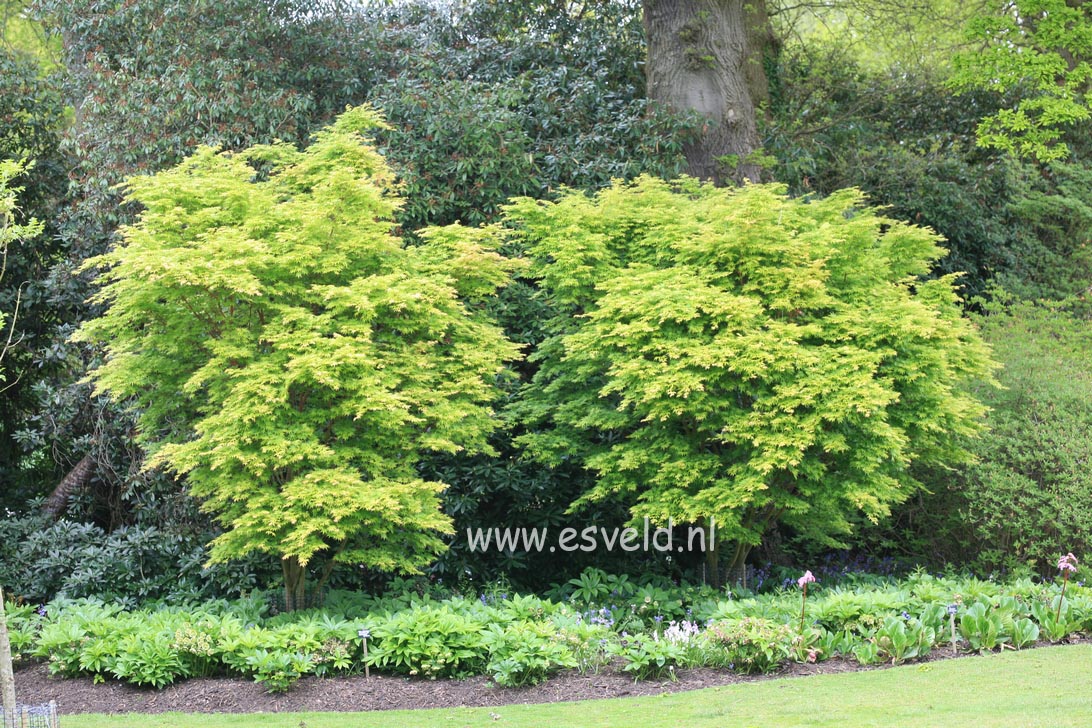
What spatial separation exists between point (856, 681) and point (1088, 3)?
1215 cm

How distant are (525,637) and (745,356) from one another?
2778 millimetres

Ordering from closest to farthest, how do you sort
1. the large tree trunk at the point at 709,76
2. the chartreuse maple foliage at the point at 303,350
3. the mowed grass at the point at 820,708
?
1. the mowed grass at the point at 820,708
2. the chartreuse maple foliage at the point at 303,350
3. the large tree trunk at the point at 709,76

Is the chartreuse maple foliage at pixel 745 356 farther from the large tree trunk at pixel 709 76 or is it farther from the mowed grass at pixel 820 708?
the large tree trunk at pixel 709 76

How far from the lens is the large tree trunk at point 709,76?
13.0m

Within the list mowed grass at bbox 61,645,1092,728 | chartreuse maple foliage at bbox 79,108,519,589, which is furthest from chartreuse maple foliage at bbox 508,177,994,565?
mowed grass at bbox 61,645,1092,728

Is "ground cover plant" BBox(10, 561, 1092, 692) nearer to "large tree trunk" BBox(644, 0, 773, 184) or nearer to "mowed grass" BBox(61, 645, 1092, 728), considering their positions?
"mowed grass" BBox(61, 645, 1092, 728)

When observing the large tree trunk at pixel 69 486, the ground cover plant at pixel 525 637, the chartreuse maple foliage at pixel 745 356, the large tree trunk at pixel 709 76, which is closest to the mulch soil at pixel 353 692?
the ground cover plant at pixel 525 637

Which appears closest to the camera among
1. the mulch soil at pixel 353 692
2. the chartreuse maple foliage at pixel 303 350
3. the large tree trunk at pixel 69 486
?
the mulch soil at pixel 353 692

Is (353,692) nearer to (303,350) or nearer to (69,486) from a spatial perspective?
(303,350)

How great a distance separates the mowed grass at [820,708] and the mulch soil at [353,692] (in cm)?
21

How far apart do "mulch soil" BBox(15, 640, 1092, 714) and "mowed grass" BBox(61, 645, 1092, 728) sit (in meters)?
0.21

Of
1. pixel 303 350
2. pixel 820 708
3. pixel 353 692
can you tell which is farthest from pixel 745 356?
pixel 353 692

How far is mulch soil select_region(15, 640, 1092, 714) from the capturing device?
24.0ft

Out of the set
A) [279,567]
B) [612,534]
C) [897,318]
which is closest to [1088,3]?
[897,318]
